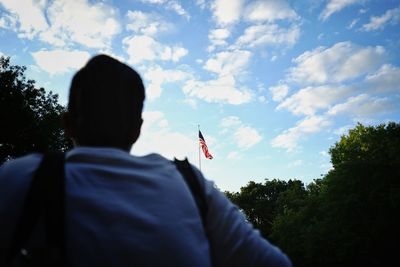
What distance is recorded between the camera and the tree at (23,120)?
30.1 metres

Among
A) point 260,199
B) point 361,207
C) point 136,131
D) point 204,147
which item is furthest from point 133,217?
point 260,199

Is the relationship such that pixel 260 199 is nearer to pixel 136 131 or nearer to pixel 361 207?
pixel 361 207

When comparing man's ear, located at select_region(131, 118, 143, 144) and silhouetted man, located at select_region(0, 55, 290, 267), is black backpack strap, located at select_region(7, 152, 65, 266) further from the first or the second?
man's ear, located at select_region(131, 118, 143, 144)

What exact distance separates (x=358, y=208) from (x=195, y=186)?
34.4 metres

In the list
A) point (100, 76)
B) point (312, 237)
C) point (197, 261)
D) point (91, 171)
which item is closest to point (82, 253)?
point (91, 171)

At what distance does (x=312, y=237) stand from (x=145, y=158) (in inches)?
1534

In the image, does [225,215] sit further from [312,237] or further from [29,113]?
[312,237]

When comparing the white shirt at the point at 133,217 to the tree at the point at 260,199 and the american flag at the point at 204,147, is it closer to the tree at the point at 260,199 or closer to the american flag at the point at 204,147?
the american flag at the point at 204,147

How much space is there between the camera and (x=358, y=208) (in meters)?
32.4

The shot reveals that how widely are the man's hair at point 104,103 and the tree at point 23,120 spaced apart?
97.5 feet

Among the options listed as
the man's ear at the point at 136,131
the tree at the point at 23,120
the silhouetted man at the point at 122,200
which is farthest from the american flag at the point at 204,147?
the silhouetted man at the point at 122,200

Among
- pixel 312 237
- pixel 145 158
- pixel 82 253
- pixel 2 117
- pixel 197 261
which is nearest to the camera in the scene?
pixel 82 253

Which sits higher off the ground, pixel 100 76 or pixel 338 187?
pixel 338 187

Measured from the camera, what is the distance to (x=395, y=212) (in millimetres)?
30734
